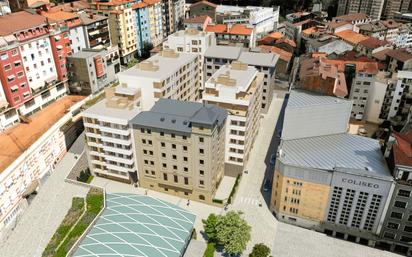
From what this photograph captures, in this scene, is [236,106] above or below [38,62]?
below

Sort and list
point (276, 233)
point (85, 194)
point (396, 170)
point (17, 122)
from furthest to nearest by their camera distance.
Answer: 1. point (17, 122)
2. point (85, 194)
3. point (276, 233)
4. point (396, 170)

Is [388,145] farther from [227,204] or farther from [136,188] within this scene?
[136,188]

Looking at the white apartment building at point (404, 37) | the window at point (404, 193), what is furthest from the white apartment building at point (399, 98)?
the white apartment building at point (404, 37)

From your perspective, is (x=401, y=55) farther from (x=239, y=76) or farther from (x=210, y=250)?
(x=210, y=250)

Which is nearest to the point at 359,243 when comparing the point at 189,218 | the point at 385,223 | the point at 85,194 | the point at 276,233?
the point at 385,223

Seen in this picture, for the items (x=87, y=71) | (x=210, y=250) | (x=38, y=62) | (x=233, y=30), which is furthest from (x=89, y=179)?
(x=233, y=30)

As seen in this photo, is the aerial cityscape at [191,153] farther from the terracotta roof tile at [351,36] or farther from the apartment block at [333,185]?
the terracotta roof tile at [351,36]
